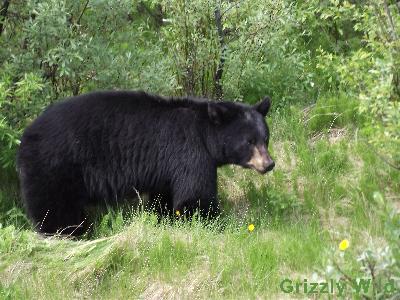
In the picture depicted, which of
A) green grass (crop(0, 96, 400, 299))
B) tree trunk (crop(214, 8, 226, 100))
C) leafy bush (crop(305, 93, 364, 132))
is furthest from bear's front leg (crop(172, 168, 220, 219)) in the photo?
tree trunk (crop(214, 8, 226, 100))

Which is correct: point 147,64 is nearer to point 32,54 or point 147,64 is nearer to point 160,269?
point 32,54

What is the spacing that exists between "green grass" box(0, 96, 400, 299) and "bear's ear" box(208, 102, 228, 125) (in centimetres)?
99

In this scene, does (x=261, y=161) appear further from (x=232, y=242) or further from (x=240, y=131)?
(x=232, y=242)

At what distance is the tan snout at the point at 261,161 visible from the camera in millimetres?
7867

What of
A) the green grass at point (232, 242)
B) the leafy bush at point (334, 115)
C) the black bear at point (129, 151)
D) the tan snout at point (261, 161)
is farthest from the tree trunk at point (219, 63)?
the tan snout at point (261, 161)

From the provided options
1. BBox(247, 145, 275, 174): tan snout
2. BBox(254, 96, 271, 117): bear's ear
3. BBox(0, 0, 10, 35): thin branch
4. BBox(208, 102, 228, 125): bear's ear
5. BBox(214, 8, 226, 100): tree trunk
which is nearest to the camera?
BBox(247, 145, 275, 174): tan snout

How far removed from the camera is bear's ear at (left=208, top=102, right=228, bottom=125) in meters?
8.02

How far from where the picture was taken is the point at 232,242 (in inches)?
271

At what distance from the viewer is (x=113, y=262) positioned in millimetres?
6461

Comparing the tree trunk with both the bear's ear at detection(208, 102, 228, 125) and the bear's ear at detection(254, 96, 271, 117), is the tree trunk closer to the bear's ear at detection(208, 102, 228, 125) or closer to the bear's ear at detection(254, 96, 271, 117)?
the bear's ear at detection(254, 96, 271, 117)

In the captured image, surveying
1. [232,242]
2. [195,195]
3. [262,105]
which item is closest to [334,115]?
[262,105]

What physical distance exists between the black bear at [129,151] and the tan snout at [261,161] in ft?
0.04

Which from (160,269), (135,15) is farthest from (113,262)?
(135,15)

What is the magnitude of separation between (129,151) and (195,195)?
0.87m
